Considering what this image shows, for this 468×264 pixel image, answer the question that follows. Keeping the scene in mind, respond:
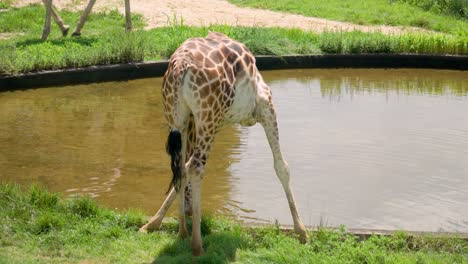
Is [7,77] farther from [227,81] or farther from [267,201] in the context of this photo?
[227,81]

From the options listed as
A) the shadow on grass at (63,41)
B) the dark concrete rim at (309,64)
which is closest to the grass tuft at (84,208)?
the dark concrete rim at (309,64)

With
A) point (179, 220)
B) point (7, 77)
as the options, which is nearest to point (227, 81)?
point (179, 220)

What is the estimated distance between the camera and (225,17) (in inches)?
743

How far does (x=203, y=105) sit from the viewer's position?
6.37 m

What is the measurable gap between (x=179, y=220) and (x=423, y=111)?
5830mm

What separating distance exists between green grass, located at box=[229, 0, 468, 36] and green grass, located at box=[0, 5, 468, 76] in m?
2.26

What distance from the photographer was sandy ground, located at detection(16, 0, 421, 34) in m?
18.0

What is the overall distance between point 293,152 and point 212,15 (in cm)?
1001

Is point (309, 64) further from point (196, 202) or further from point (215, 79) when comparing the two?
point (196, 202)

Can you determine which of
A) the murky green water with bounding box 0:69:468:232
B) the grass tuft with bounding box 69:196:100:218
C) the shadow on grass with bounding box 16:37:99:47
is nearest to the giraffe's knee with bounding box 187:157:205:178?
the grass tuft with bounding box 69:196:100:218

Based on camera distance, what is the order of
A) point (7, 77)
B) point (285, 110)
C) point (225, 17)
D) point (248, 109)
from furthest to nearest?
1. point (225, 17)
2. point (7, 77)
3. point (285, 110)
4. point (248, 109)

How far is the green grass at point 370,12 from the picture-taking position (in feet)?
60.7

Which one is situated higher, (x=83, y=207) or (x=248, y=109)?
(x=248, y=109)

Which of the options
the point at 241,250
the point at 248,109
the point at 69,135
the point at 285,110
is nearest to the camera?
the point at 241,250
